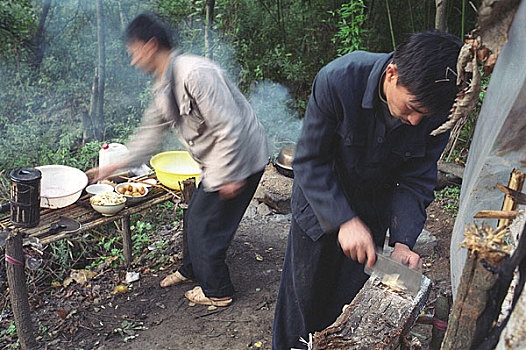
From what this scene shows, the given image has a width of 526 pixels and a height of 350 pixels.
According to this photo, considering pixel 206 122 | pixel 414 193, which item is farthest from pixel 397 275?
pixel 206 122

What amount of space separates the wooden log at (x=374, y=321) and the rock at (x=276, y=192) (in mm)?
3332

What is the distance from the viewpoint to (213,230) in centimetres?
360

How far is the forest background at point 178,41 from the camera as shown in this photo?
7.33 m

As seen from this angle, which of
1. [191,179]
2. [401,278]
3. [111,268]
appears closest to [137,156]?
[191,179]

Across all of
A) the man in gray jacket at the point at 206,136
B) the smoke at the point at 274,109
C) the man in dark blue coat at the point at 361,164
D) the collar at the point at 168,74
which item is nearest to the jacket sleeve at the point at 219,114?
the man in gray jacket at the point at 206,136

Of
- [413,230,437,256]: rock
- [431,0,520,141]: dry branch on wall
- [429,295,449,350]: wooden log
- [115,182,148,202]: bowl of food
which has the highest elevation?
[431,0,520,141]: dry branch on wall

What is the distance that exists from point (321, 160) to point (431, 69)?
29.6 inches

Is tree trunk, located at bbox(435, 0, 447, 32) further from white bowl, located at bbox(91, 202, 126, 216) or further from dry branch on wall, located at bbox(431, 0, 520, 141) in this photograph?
dry branch on wall, located at bbox(431, 0, 520, 141)

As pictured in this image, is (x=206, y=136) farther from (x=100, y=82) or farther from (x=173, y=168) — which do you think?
(x=100, y=82)

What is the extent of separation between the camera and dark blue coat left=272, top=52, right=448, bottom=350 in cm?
209

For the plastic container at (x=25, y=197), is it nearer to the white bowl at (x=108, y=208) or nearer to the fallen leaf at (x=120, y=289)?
the white bowl at (x=108, y=208)

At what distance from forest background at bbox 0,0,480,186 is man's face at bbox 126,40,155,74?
4096 mm

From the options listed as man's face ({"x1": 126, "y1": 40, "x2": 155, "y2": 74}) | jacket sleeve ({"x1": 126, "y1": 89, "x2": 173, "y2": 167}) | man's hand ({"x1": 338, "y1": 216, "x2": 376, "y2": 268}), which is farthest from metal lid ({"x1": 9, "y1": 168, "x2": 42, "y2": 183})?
man's hand ({"x1": 338, "y1": 216, "x2": 376, "y2": 268})

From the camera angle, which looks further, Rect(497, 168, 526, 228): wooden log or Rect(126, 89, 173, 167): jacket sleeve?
Rect(126, 89, 173, 167): jacket sleeve
